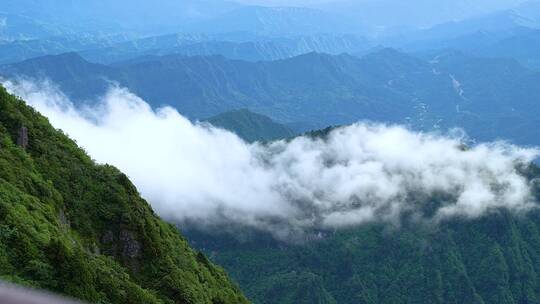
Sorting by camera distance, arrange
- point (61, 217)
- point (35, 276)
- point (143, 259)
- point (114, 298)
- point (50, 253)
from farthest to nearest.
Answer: point (143, 259), point (61, 217), point (114, 298), point (50, 253), point (35, 276)

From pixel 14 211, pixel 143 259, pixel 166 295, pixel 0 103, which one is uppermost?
pixel 0 103

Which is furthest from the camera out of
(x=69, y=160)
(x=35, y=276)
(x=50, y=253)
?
(x=69, y=160)

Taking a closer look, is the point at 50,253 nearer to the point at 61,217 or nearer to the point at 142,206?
the point at 61,217

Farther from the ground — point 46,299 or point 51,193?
point 51,193

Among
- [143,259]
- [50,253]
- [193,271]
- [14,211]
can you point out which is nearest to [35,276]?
[50,253]

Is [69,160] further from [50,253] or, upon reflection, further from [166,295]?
[50,253]

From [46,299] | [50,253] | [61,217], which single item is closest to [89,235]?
[61,217]

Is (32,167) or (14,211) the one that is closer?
(14,211)
